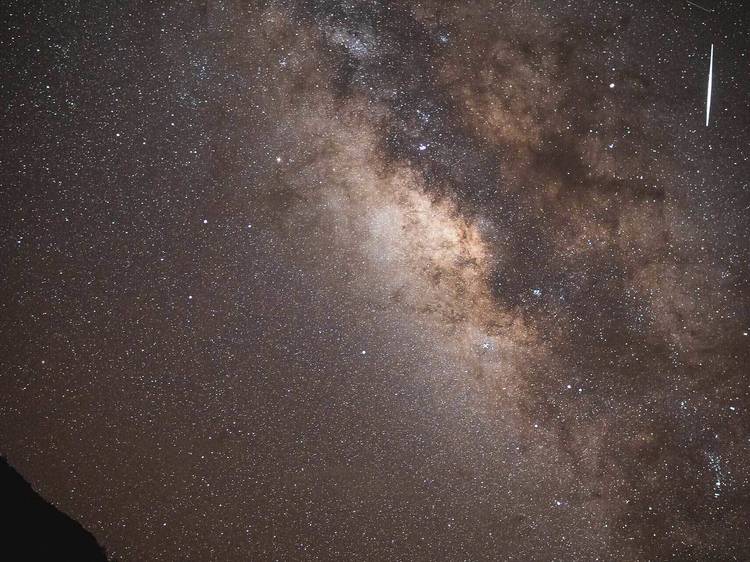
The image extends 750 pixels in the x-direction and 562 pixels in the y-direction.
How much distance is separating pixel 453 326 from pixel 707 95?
392 centimetres

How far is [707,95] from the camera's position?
4465mm

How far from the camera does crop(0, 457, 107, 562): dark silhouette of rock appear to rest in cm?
528

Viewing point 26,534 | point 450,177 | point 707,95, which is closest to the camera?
point 707,95

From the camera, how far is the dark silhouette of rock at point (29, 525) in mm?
5277

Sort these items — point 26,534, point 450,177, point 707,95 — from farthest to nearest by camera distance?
point 26,534 < point 450,177 < point 707,95

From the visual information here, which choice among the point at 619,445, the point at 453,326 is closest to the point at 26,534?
the point at 453,326

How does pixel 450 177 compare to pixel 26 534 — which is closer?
pixel 450 177

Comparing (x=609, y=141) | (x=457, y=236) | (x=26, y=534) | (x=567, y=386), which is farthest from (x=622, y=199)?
(x=26, y=534)

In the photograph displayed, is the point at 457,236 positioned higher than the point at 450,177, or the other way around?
the point at 450,177

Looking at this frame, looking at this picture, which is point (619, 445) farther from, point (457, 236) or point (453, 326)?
point (457, 236)

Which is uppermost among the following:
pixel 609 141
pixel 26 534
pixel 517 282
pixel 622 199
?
pixel 609 141

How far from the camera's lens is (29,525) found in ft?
18.2

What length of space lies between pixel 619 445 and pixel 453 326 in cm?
262

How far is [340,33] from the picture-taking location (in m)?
4.56
